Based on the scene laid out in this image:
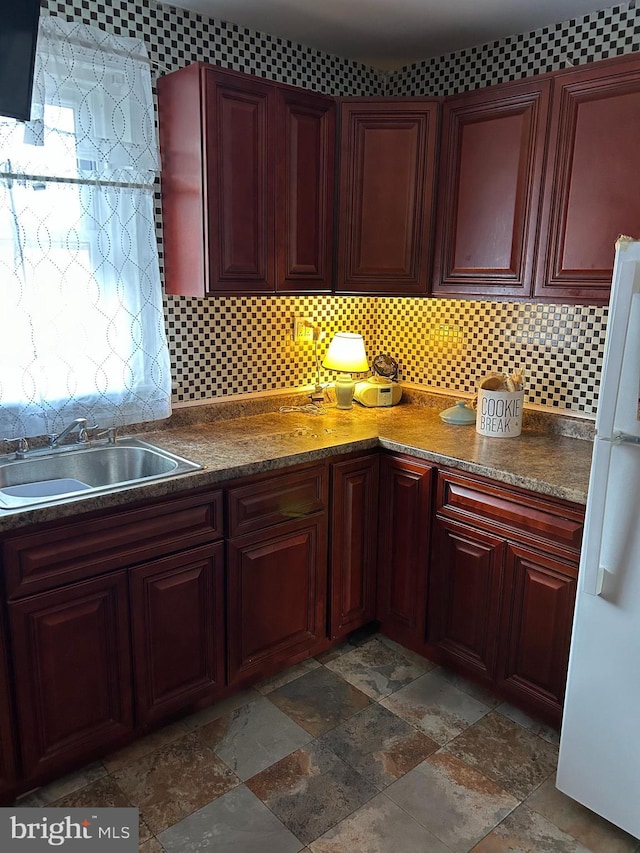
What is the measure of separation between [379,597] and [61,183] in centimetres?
196

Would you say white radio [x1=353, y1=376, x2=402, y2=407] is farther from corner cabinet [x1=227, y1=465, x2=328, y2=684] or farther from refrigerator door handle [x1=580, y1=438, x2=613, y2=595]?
refrigerator door handle [x1=580, y1=438, x2=613, y2=595]

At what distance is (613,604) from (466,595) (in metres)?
0.73

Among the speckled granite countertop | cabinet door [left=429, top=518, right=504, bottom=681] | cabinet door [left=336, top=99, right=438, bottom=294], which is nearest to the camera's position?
the speckled granite countertop

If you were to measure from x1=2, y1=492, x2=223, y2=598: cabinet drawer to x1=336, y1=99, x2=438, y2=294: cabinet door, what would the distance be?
47.2 inches

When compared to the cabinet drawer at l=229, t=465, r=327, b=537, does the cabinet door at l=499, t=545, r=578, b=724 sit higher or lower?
lower

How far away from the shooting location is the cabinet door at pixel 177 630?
2.06 metres

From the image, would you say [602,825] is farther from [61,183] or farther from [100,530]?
[61,183]

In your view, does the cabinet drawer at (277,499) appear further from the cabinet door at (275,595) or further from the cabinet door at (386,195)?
the cabinet door at (386,195)

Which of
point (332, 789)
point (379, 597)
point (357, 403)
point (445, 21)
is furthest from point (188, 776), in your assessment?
point (445, 21)

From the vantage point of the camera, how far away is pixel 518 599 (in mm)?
2254

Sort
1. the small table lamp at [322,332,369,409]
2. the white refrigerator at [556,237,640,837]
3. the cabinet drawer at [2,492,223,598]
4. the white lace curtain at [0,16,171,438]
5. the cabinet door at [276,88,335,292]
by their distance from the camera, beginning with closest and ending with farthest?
the white refrigerator at [556,237,640,837] → the cabinet drawer at [2,492,223,598] → the white lace curtain at [0,16,171,438] → the cabinet door at [276,88,335,292] → the small table lamp at [322,332,369,409]

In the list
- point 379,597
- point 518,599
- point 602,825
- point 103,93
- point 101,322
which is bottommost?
point 602,825

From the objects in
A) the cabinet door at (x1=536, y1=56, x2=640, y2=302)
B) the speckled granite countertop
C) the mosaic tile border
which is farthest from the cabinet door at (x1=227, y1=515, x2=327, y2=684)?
the mosaic tile border

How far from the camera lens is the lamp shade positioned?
301 cm
